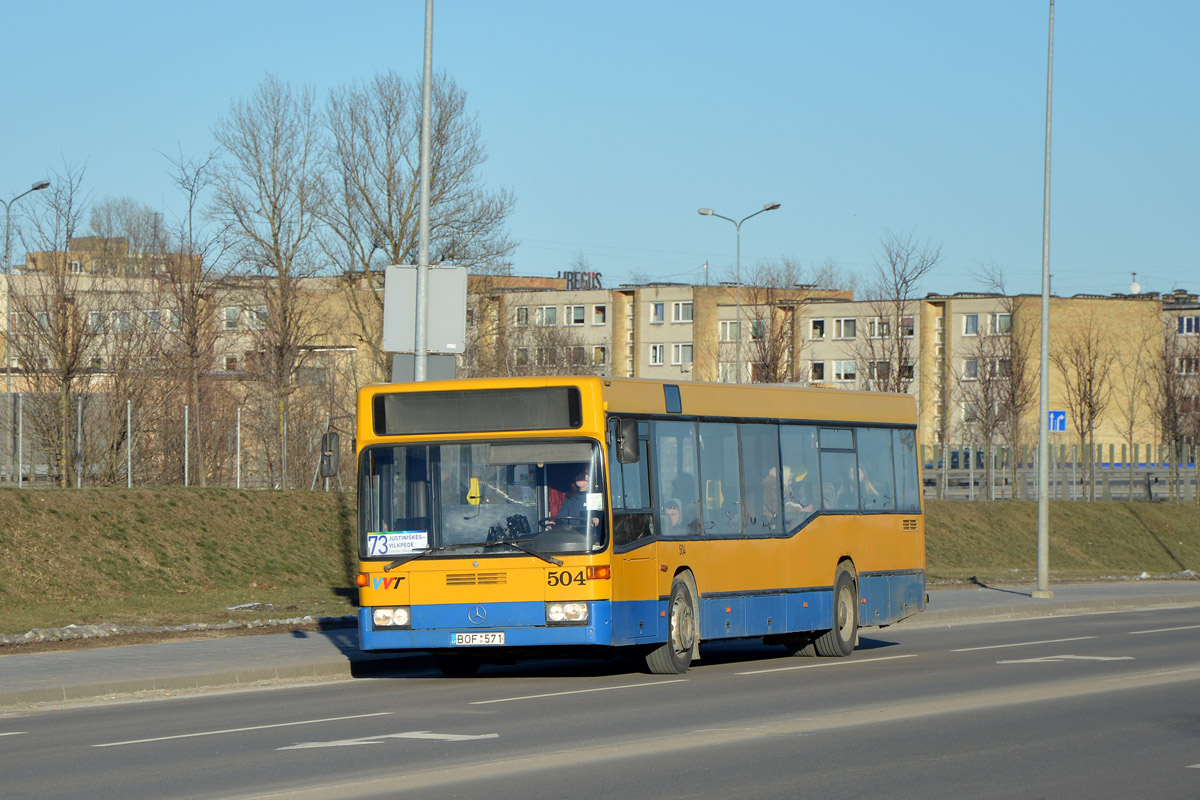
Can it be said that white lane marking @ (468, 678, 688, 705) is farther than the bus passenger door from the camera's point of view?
No

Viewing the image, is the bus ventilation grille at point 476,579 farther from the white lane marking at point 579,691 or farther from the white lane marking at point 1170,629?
the white lane marking at point 1170,629

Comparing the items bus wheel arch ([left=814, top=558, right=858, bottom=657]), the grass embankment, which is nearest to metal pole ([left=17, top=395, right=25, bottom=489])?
the grass embankment

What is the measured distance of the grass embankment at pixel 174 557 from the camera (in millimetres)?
25016

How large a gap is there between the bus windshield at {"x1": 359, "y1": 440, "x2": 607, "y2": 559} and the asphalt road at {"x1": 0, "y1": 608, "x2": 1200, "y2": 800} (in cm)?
145

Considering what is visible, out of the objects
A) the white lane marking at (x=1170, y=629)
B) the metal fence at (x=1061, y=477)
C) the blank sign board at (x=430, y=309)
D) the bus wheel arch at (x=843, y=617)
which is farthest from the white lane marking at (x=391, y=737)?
the metal fence at (x=1061, y=477)

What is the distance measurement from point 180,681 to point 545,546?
4.04 m

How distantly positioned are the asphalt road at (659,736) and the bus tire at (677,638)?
1.07 ft

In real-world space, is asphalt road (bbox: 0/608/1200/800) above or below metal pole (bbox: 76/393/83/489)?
below

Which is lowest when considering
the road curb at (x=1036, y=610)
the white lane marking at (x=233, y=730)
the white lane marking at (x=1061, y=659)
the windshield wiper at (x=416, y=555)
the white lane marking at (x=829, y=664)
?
the road curb at (x=1036, y=610)

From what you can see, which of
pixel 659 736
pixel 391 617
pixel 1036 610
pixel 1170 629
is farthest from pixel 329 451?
pixel 1036 610

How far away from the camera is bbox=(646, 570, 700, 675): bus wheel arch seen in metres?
16.7

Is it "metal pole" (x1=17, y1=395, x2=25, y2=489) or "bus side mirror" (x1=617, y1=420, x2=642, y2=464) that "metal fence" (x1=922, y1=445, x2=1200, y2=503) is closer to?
"metal pole" (x1=17, y1=395, x2=25, y2=489)

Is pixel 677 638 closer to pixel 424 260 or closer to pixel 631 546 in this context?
pixel 631 546

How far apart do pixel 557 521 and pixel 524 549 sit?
0.42 m
